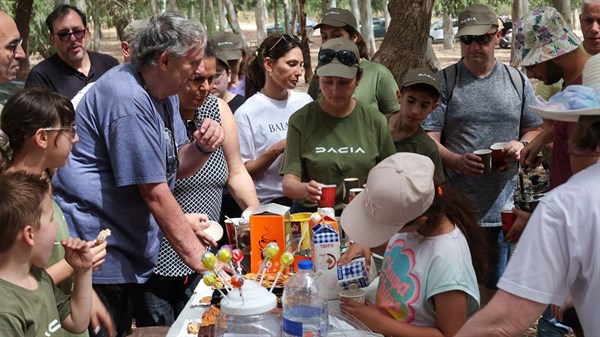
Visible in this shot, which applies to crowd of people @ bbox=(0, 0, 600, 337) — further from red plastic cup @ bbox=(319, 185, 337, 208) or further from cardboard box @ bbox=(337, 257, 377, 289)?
cardboard box @ bbox=(337, 257, 377, 289)

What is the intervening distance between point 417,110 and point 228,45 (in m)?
2.12

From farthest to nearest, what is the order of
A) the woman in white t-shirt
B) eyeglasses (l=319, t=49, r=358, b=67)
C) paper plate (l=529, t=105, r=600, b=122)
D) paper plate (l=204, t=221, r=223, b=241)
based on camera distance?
the woman in white t-shirt < eyeglasses (l=319, t=49, r=358, b=67) < paper plate (l=204, t=221, r=223, b=241) < paper plate (l=529, t=105, r=600, b=122)

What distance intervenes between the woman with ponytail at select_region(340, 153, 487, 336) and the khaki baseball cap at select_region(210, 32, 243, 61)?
326cm

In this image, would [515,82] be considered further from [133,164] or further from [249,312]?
[249,312]

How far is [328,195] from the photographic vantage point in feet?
12.4

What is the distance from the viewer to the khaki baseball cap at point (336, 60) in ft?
13.7

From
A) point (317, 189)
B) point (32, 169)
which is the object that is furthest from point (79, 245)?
point (317, 189)

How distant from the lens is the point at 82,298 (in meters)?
2.88

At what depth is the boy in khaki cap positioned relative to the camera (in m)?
4.37

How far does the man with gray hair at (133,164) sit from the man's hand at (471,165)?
76.8 inches

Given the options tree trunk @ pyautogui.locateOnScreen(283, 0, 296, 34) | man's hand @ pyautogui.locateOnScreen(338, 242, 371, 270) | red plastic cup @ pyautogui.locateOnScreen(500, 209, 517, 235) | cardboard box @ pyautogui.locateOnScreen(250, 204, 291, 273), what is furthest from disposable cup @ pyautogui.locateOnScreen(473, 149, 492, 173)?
tree trunk @ pyautogui.locateOnScreen(283, 0, 296, 34)

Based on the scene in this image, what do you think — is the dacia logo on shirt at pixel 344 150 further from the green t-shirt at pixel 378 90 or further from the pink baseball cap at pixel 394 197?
the pink baseball cap at pixel 394 197

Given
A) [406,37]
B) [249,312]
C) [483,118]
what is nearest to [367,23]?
[406,37]

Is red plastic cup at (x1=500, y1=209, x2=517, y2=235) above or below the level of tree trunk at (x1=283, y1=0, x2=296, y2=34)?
above
